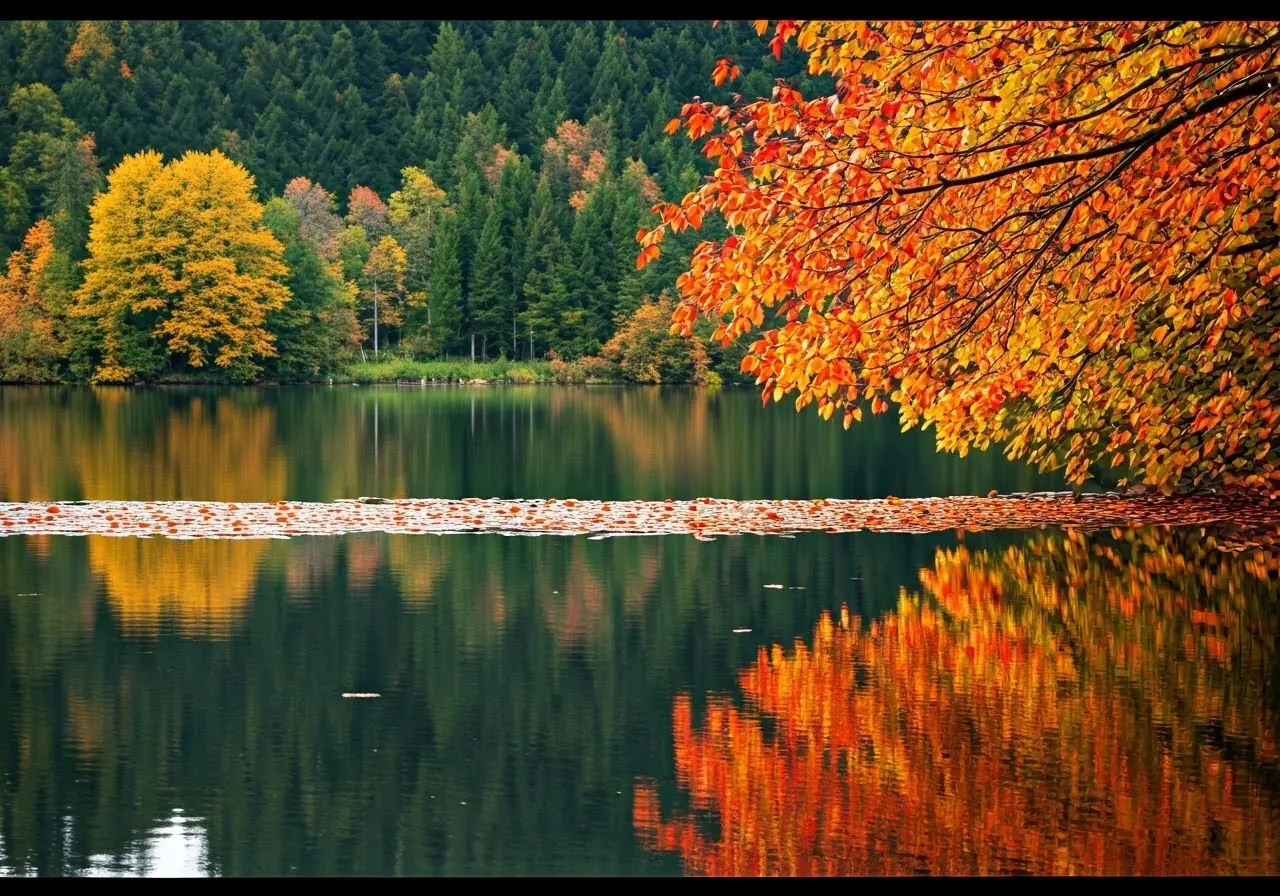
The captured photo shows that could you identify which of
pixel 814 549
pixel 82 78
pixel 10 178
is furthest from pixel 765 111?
pixel 82 78

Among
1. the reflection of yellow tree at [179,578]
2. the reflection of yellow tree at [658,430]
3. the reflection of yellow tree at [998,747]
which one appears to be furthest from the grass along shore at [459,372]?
the reflection of yellow tree at [998,747]

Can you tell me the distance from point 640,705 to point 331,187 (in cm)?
13914

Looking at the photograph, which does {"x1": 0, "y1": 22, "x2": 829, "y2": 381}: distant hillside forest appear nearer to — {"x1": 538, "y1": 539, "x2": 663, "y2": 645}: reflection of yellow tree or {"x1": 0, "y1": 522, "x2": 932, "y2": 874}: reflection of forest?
{"x1": 538, "y1": 539, "x2": 663, "y2": 645}: reflection of yellow tree

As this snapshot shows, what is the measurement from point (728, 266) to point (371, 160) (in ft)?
464

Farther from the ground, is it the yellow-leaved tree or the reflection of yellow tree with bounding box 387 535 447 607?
the yellow-leaved tree

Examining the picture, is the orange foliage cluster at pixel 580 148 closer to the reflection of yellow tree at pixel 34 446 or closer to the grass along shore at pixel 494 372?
the grass along shore at pixel 494 372

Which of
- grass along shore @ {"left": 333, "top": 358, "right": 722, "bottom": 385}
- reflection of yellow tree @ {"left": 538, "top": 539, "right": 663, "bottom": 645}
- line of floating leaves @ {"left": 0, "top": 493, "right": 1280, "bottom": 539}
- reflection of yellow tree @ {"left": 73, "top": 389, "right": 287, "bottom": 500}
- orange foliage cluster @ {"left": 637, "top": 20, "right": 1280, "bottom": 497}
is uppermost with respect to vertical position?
grass along shore @ {"left": 333, "top": 358, "right": 722, "bottom": 385}

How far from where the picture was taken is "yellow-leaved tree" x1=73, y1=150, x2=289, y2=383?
88.6 metres

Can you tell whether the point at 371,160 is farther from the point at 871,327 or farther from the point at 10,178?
the point at 871,327

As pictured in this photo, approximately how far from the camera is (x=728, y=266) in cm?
1207

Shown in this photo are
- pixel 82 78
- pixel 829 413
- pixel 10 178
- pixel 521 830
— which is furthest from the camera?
pixel 82 78

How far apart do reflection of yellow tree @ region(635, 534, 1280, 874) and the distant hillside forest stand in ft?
255

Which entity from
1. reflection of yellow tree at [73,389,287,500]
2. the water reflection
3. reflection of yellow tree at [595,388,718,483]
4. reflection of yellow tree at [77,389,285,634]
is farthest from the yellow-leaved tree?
reflection of yellow tree at [73,389,287,500]

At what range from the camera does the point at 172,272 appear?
293ft
